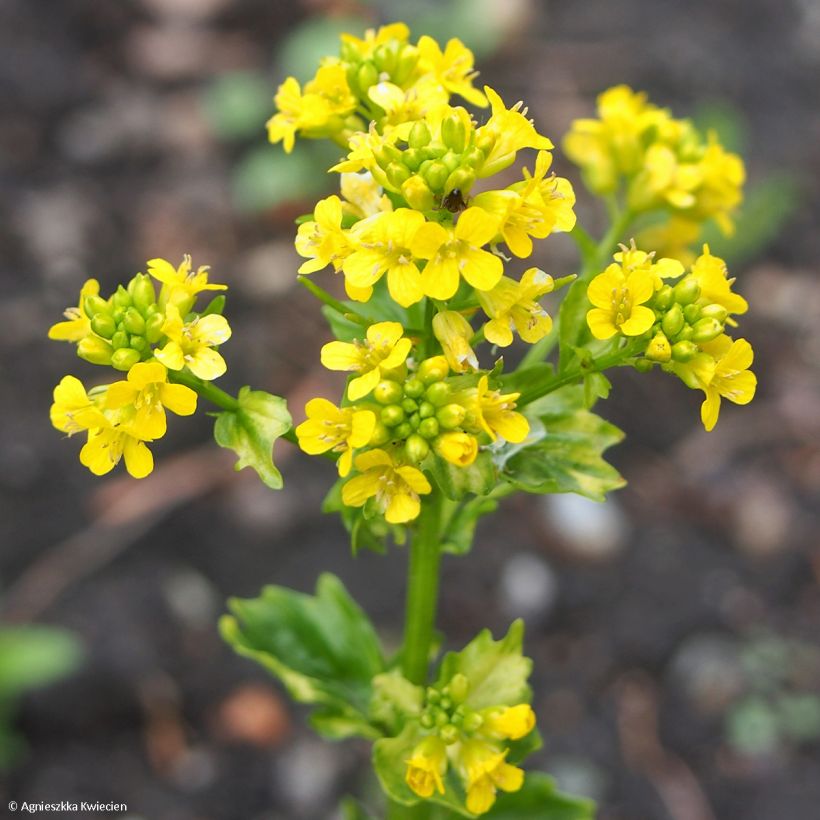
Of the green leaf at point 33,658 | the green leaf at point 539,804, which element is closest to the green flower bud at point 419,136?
the green leaf at point 539,804

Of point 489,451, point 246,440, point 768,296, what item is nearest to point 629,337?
point 489,451

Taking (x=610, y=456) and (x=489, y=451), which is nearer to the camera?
(x=489, y=451)

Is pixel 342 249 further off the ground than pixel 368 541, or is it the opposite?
pixel 342 249

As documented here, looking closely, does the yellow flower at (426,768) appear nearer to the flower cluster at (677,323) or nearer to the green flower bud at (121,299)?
the flower cluster at (677,323)

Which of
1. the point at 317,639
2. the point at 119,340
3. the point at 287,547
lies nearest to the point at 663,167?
the point at 119,340

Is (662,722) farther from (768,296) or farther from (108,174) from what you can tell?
(108,174)

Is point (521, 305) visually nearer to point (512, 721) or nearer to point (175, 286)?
point (175, 286)
